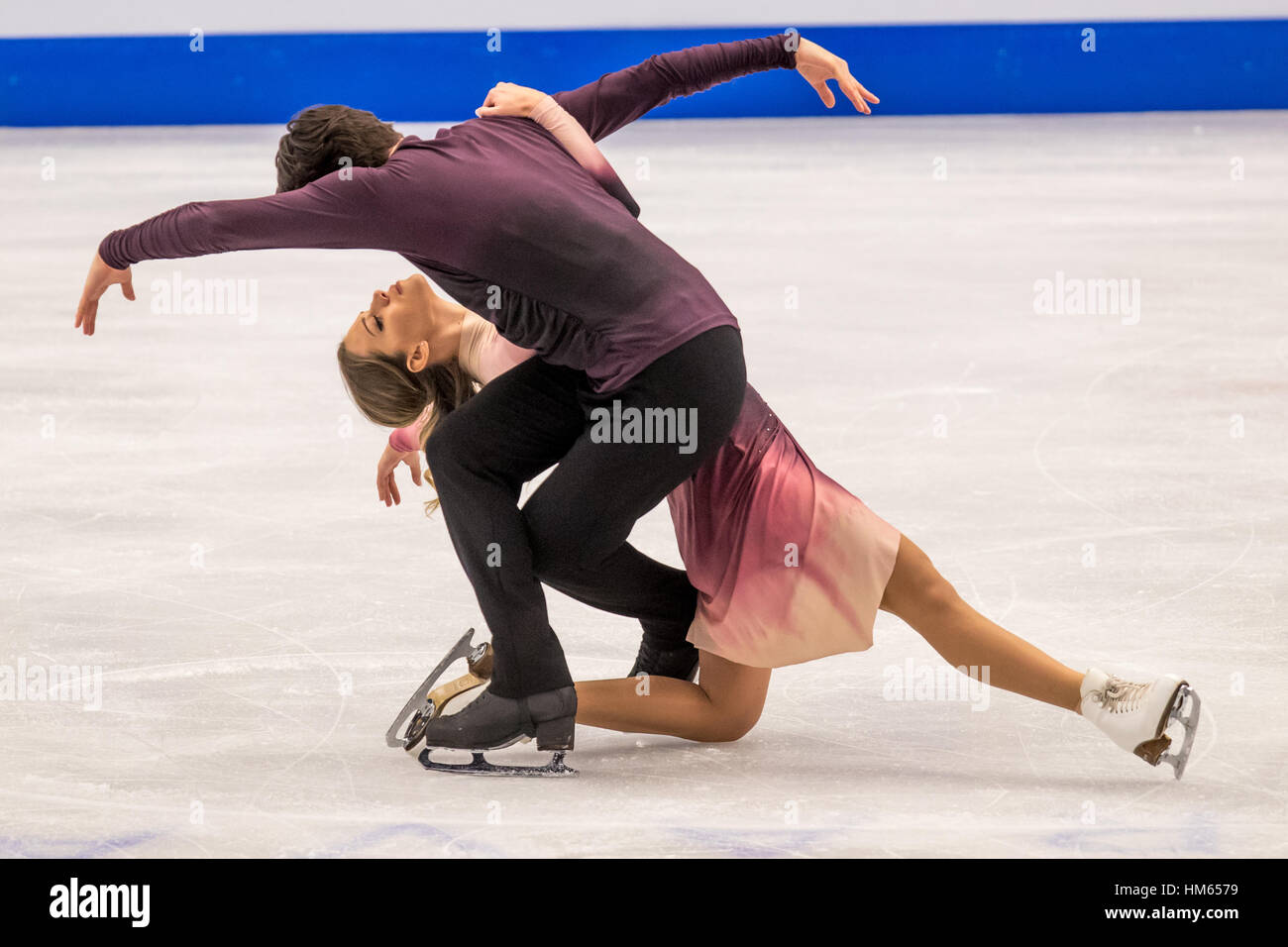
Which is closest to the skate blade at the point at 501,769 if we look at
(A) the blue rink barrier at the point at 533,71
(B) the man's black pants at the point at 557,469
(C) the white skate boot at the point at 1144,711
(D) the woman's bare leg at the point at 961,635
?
(B) the man's black pants at the point at 557,469

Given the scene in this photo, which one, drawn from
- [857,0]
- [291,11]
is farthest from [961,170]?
[291,11]

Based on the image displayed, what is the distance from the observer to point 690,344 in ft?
7.10

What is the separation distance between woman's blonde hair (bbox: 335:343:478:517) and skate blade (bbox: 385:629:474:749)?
0.80 feet

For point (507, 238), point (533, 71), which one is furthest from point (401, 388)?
point (533, 71)

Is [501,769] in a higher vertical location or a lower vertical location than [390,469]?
lower

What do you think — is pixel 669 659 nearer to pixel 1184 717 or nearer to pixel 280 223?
pixel 1184 717

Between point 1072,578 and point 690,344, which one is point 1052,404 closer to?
point 1072,578

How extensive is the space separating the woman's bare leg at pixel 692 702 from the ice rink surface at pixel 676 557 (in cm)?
4

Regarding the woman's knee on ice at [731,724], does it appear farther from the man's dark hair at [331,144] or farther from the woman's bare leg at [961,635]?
the man's dark hair at [331,144]

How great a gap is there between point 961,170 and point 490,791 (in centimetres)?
717

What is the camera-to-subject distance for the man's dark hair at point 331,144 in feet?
6.99

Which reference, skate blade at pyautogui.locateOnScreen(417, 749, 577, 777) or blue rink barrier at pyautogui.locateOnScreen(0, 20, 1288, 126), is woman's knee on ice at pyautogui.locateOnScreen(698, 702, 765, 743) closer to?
skate blade at pyautogui.locateOnScreen(417, 749, 577, 777)

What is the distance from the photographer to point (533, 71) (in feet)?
38.9

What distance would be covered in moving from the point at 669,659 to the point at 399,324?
64 centimetres
